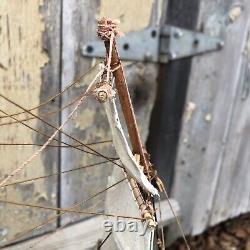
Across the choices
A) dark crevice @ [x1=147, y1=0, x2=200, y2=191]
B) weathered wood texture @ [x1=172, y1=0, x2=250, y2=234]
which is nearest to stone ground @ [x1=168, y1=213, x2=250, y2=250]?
weathered wood texture @ [x1=172, y1=0, x2=250, y2=234]

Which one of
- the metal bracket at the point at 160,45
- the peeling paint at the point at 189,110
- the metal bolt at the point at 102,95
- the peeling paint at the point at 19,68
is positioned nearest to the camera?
the metal bolt at the point at 102,95

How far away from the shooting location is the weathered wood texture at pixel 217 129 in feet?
5.16

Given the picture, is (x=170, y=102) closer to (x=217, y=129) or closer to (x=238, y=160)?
(x=217, y=129)

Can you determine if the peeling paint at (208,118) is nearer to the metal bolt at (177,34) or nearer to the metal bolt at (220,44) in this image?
the metal bolt at (220,44)

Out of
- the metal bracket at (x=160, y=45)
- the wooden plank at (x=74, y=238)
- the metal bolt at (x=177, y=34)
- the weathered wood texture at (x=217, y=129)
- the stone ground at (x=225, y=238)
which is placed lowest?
the stone ground at (x=225, y=238)

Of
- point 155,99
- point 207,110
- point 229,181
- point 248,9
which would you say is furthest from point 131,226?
point 229,181

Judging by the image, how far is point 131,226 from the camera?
110cm

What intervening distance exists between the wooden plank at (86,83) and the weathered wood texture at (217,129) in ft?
0.62

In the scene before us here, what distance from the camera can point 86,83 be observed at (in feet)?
4.56

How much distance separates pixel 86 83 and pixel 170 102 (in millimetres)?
350

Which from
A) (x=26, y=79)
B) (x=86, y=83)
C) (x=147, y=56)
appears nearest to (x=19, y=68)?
(x=26, y=79)

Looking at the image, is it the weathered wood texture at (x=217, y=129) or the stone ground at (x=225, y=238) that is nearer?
the weathered wood texture at (x=217, y=129)

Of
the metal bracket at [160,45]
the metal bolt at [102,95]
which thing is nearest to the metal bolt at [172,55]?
the metal bracket at [160,45]

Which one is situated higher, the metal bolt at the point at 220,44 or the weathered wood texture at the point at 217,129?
the metal bolt at the point at 220,44
